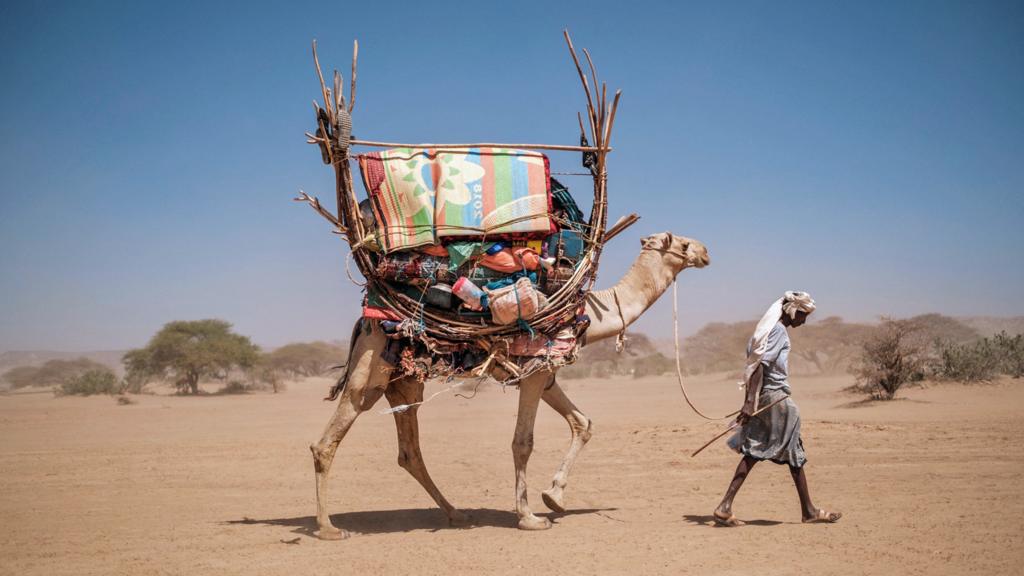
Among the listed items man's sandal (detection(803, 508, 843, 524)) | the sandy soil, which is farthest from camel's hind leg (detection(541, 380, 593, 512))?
man's sandal (detection(803, 508, 843, 524))

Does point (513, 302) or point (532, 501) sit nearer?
point (513, 302)

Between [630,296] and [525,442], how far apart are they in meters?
1.68

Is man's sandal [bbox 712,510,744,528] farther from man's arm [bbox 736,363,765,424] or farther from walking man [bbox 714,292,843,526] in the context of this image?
man's arm [bbox 736,363,765,424]

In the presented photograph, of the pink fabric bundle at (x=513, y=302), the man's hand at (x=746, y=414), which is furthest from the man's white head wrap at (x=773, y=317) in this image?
the pink fabric bundle at (x=513, y=302)

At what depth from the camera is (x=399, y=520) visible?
25.5 ft

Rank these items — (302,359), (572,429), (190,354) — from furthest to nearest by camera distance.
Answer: (302,359) < (190,354) < (572,429)

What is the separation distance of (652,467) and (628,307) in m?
3.69

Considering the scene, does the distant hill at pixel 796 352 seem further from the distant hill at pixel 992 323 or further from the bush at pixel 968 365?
the distant hill at pixel 992 323

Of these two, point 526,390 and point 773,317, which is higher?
point 773,317

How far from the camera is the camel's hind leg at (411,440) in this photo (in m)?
7.45

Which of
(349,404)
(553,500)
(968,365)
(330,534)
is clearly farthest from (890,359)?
(330,534)

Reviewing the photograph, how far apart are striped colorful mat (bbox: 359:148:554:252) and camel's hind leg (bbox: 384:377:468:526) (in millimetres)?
1527

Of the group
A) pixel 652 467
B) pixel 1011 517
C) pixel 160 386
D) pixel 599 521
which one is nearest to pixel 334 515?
pixel 599 521

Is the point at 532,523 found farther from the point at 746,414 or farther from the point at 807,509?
the point at 807,509
